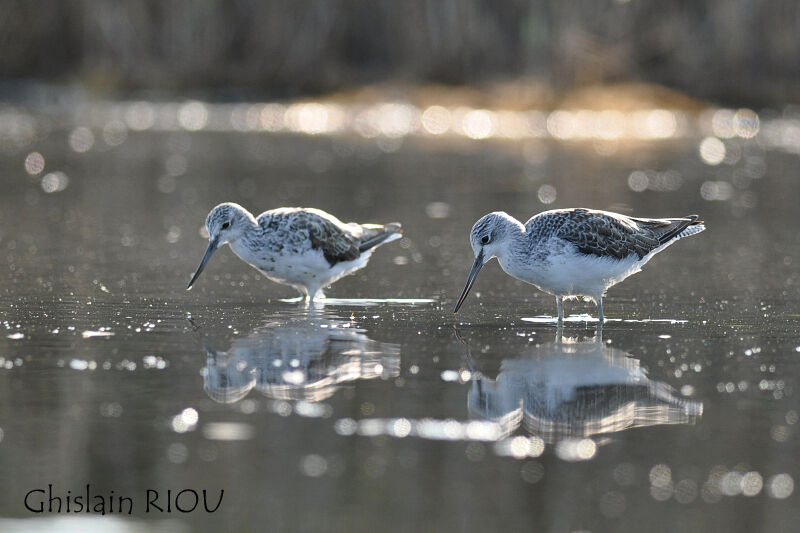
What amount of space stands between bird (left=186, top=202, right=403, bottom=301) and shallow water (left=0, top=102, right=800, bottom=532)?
0.29 m

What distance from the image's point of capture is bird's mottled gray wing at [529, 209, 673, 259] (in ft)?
36.2

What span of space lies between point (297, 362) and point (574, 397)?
6.70 feet

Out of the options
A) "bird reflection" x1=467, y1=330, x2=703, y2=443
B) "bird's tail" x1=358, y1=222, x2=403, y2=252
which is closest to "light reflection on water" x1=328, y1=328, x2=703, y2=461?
"bird reflection" x1=467, y1=330, x2=703, y2=443

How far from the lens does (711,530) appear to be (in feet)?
20.0

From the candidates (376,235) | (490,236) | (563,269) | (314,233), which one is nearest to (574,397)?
(563,269)

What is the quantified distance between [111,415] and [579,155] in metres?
22.2

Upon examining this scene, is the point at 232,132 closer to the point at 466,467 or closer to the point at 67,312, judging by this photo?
the point at 67,312

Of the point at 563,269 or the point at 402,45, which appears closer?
the point at 563,269

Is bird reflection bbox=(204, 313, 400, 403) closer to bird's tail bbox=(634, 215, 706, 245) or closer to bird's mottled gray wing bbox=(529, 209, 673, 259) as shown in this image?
bird's mottled gray wing bbox=(529, 209, 673, 259)

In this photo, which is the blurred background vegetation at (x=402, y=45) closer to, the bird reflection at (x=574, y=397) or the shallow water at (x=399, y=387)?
the shallow water at (x=399, y=387)

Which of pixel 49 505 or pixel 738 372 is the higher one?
pixel 738 372

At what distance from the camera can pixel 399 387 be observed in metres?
8.49

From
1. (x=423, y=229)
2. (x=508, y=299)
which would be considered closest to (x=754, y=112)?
(x=423, y=229)

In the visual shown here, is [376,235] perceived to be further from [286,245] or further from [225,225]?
[225,225]
